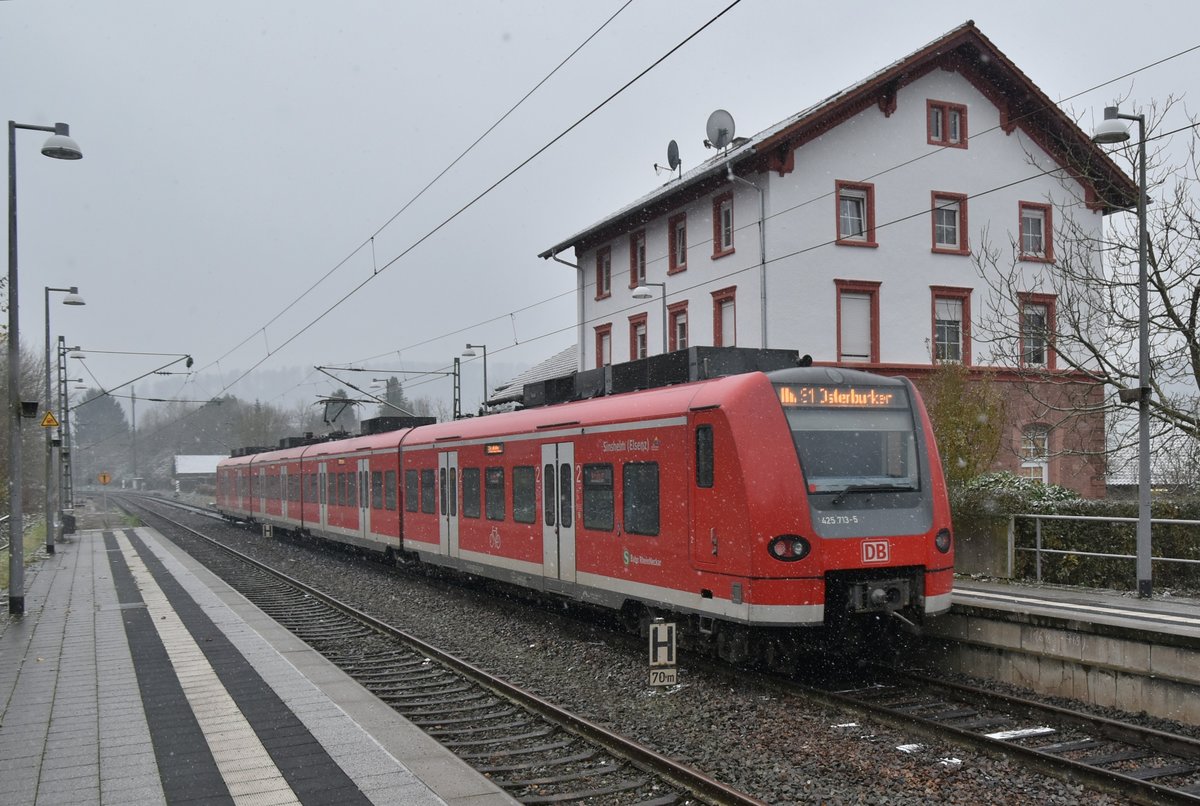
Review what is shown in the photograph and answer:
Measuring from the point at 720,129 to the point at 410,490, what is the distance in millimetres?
17200

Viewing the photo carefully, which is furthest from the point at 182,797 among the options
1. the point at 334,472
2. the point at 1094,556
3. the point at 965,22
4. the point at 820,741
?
the point at 965,22

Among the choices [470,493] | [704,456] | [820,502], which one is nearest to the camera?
[820,502]

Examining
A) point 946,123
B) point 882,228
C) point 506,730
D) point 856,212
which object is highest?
point 946,123

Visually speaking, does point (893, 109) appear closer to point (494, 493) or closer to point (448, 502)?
point (448, 502)

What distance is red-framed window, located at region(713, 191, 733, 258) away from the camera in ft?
95.2

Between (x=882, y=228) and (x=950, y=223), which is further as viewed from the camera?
(x=950, y=223)

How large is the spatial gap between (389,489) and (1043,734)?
15.8 m

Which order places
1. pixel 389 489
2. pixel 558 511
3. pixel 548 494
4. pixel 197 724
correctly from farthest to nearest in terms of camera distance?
1. pixel 389 489
2. pixel 548 494
3. pixel 558 511
4. pixel 197 724

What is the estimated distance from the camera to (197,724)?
828 centimetres

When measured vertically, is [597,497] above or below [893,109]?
below

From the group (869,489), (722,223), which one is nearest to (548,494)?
(869,489)

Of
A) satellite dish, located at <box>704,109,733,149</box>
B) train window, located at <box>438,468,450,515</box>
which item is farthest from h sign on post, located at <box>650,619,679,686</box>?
satellite dish, located at <box>704,109,733,149</box>

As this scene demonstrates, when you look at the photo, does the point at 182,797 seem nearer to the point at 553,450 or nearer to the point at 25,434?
the point at 553,450

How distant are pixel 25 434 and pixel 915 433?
38914 millimetres
